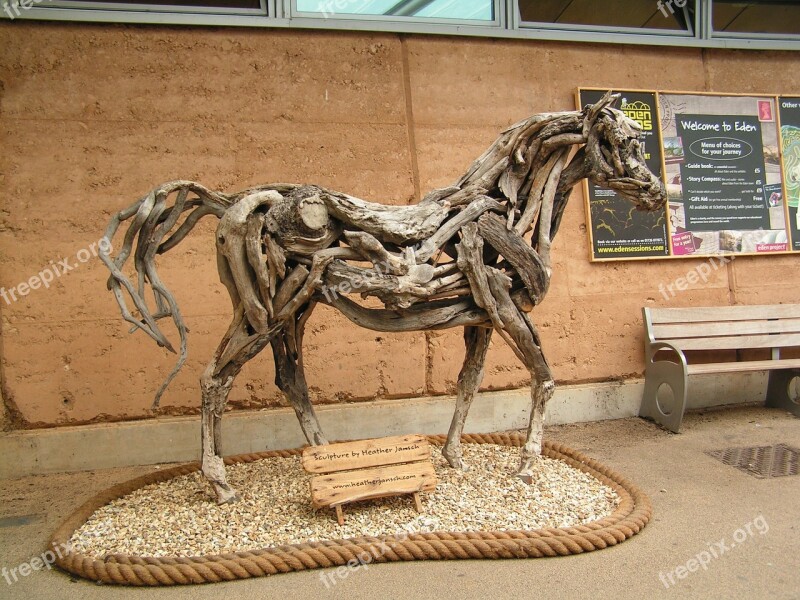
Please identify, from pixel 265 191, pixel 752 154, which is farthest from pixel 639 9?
pixel 265 191

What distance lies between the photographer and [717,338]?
4.93 m

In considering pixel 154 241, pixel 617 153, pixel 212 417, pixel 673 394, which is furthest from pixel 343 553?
pixel 673 394

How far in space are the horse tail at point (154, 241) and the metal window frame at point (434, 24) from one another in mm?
1837

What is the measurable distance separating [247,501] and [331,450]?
0.56m

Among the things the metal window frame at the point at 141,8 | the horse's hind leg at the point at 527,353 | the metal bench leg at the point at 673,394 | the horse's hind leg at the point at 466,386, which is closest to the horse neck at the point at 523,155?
the horse's hind leg at the point at 527,353

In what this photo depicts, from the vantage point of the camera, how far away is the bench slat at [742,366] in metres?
4.57

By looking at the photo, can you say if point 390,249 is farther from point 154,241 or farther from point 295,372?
point 154,241

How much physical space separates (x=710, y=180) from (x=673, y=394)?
1769mm

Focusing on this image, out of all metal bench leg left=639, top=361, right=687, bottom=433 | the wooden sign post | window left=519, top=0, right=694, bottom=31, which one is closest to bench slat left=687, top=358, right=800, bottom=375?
metal bench leg left=639, top=361, right=687, bottom=433

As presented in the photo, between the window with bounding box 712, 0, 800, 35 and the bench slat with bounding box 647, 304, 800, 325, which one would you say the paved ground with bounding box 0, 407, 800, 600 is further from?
the window with bounding box 712, 0, 800, 35

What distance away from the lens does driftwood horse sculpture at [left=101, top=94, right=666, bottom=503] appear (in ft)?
9.53

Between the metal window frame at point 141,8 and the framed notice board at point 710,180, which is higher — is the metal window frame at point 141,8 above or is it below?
above

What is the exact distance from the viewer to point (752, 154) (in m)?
5.20

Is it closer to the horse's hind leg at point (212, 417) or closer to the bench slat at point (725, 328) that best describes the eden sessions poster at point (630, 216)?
the bench slat at point (725, 328)
